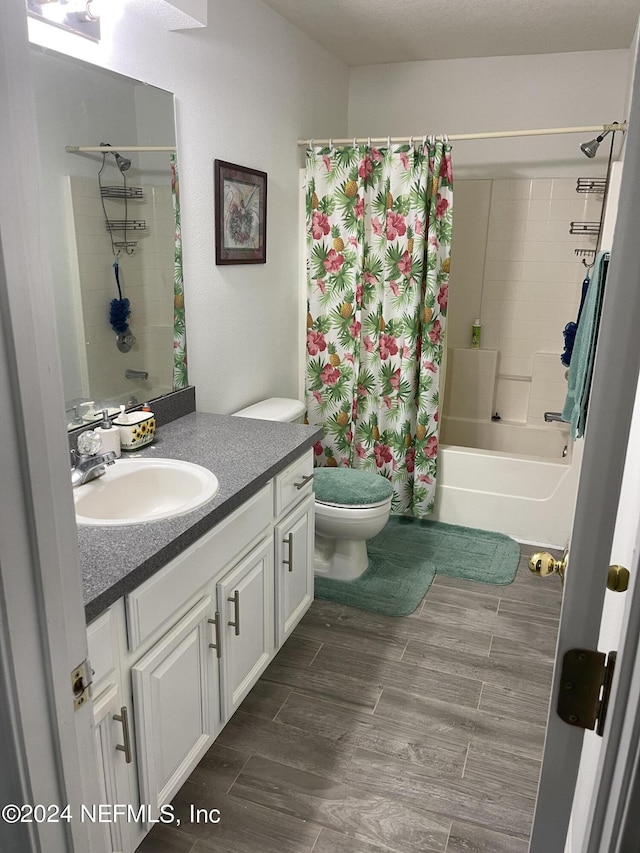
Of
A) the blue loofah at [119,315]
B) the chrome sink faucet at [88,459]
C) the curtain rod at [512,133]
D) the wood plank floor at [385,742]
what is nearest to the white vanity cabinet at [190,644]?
the wood plank floor at [385,742]

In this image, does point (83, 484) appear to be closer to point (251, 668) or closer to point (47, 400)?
point (251, 668)

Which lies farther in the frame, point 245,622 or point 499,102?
point 499,102

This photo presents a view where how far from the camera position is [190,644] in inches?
67.6

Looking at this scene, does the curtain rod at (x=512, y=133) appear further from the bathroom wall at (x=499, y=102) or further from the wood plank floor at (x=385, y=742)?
the wood plank floor at (x=385, y=742)

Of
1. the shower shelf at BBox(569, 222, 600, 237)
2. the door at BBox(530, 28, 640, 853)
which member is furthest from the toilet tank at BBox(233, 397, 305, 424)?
the door at BBox(530, 28, 640, 853)

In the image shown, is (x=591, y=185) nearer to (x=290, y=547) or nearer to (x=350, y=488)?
(x=350, y=488)

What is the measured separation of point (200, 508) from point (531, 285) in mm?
3052

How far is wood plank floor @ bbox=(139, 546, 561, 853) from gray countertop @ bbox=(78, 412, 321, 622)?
80cm

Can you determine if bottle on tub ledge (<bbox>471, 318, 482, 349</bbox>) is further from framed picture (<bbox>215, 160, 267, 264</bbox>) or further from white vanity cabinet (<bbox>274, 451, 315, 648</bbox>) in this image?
white vanity cabinet (<bbox>274, 451, 315, 648</bbox>)

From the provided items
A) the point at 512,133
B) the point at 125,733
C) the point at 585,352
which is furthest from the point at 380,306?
the point at 125,733

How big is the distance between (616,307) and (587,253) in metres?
3.59

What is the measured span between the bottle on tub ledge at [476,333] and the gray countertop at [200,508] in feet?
6.83

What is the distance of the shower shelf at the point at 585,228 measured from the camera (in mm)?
3795

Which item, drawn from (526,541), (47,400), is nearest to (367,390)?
(526,541)
